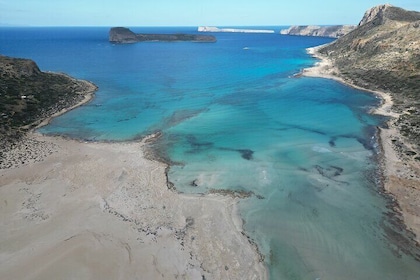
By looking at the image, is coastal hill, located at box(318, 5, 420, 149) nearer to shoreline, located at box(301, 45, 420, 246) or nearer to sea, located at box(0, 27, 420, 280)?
shoreline, located at box(301, 45, 420, 246)

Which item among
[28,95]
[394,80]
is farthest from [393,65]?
[28,95]

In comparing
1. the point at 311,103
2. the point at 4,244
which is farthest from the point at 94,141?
the point at 311,103

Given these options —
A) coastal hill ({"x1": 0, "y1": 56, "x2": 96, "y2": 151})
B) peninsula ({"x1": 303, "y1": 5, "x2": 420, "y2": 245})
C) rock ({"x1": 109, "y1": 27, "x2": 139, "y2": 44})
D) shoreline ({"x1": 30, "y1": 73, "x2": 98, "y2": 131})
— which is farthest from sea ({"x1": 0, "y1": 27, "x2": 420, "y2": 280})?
rock ({"x1": 109, "y1": 27, "x2": 139, "y2": 44})

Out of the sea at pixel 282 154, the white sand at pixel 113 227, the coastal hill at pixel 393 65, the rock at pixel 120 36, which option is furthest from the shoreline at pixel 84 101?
the rock at pixel 120 36

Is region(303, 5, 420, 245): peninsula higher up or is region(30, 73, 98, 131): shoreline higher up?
region(303, 5, 420, 245): peninsula

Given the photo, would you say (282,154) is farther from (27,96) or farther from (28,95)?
(28,95)

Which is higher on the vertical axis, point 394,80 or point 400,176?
point 400,176
